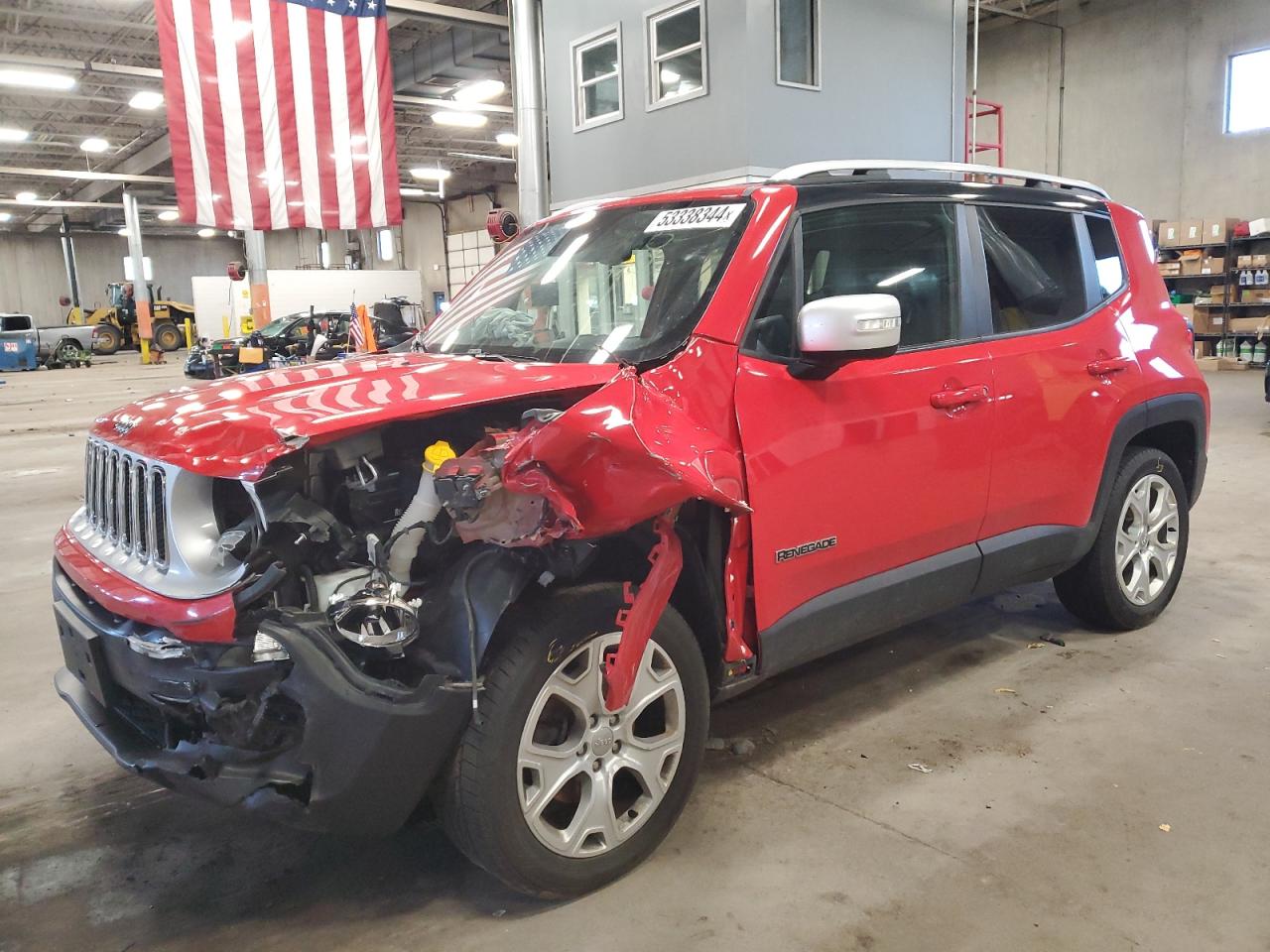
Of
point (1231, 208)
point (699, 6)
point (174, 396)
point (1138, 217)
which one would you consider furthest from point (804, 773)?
point (1231, 208)

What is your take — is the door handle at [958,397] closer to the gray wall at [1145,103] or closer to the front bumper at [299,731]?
the front bumper at [299,731]

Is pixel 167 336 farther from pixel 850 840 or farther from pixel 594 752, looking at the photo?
pixel 850 840

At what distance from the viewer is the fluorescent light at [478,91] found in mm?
18953

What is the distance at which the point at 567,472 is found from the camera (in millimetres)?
1931

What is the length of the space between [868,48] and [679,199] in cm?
1031

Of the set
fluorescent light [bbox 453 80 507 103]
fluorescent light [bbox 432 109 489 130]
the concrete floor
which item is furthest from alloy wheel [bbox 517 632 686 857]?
fluorescent light [bbox 432 109 489 130]

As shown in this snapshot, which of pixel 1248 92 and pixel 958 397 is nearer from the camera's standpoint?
pixel 958 397

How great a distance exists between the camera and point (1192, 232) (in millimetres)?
15984

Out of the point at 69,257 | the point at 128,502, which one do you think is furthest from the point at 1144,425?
the point at 69,257

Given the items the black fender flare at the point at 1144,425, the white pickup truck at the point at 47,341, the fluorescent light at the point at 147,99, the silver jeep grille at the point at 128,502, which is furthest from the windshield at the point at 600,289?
the white pickup truck at the point at 47,341

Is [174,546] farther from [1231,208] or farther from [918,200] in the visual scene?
[1231,208]

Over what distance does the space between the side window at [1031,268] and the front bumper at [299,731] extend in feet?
7.60

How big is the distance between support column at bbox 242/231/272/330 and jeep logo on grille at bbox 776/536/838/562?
75.4 ft

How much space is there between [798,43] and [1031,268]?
8.97 meters
